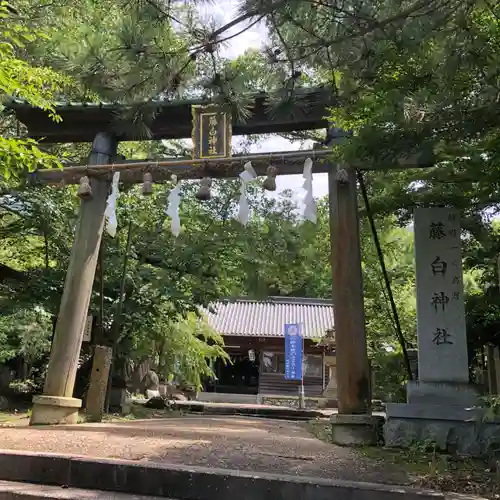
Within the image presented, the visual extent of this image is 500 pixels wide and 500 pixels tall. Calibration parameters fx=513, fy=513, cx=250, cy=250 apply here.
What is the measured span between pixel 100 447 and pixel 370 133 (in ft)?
12.6

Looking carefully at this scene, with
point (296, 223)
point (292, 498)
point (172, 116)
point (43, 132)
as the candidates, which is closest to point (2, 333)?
point (43, 132)

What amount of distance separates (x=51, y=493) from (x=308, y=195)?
509 centimetres

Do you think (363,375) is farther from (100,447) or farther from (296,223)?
(296,223)

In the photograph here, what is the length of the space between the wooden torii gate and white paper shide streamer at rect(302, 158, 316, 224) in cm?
17

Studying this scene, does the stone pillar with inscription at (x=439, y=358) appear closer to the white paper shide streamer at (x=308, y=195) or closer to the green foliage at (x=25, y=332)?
the white paper shide streamer at (x=308, y=195)

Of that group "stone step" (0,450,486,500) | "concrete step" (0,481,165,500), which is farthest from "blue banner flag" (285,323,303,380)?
"concrete step" (0,481,165,500)

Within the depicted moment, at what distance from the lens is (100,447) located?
4.98 m

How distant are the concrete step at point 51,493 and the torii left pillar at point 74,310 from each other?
11.7 feet

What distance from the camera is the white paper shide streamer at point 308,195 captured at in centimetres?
737

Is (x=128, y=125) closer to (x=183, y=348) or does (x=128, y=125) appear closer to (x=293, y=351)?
(x=183, y=348)

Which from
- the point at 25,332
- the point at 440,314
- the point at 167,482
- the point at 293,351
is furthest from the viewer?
the point at 293,351

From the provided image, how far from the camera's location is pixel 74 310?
7.62 m

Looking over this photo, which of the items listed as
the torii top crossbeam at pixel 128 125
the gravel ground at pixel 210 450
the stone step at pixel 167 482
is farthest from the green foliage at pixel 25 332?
the stone step at pixel 167 482

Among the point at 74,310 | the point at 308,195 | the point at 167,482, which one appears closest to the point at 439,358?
the point at 308,195
